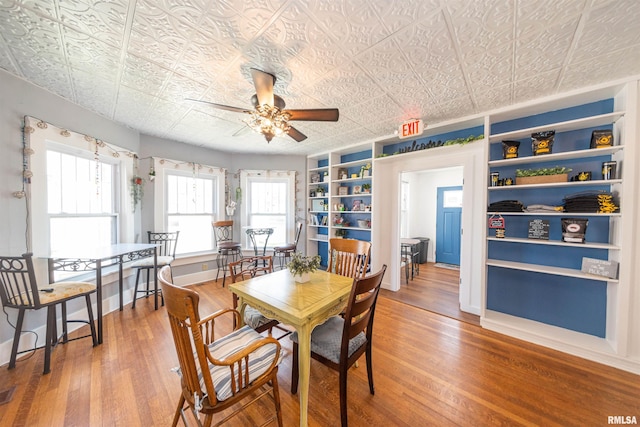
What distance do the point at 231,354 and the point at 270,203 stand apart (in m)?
3.75

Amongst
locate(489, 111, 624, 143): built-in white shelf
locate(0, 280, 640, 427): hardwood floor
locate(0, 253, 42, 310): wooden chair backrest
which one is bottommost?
locate(0, 280, 640, 427): hardwood floor

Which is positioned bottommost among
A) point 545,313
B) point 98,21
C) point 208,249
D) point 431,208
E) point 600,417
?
point 600,417

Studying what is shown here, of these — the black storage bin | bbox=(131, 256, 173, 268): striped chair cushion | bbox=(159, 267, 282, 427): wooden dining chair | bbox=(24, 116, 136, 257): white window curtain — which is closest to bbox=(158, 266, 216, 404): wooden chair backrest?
bbox=(159, 267, 282, 427): wooden dining chair

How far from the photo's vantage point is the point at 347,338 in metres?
1.34

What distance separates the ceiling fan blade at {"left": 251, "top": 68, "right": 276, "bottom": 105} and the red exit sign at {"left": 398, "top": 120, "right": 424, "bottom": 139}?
1.90 meters

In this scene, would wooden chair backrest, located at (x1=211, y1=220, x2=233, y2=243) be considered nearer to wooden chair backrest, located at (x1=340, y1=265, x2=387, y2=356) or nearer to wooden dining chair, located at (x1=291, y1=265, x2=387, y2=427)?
wooden dining chair, located at (x1=291, y1=265, x2=387, y2=427)

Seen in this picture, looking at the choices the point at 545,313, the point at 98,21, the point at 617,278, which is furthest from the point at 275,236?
the point at 617,278

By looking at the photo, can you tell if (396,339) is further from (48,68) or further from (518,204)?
(48,68)

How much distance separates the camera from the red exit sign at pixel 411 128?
2840 mm

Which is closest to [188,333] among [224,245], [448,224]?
[224,245]

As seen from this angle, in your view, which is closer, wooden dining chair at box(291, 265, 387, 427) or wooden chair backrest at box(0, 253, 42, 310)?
wooden dining chair at box(291, 265, 387, 427)

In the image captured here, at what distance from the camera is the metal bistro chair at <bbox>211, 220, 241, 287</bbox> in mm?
3998

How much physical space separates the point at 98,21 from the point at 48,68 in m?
1.07

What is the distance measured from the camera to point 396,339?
2354 mm
